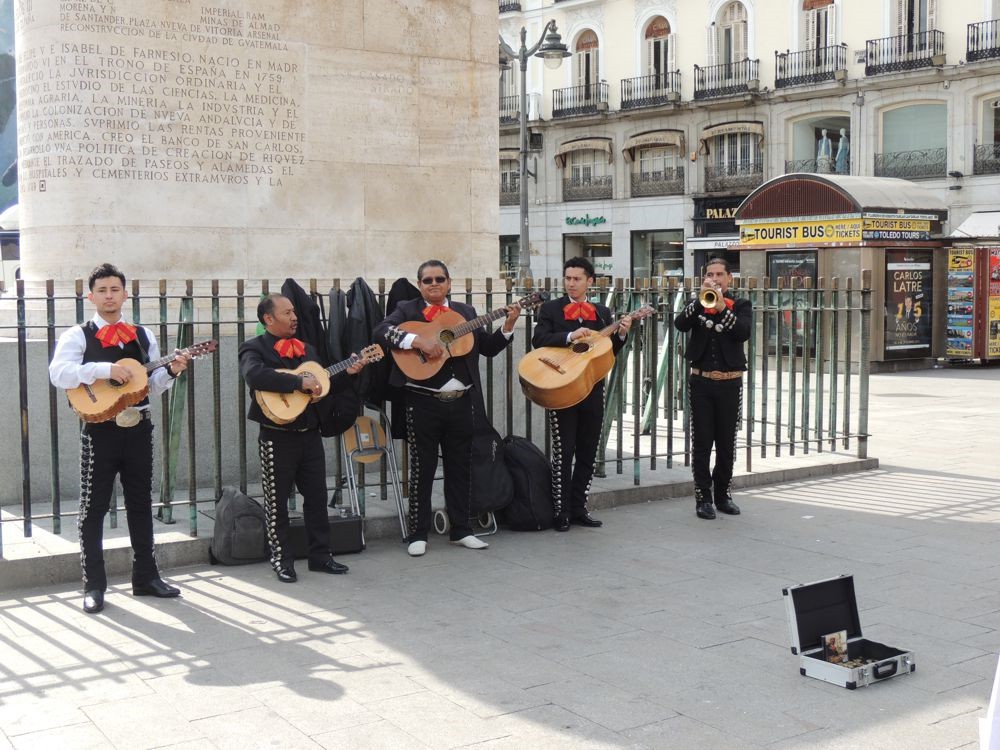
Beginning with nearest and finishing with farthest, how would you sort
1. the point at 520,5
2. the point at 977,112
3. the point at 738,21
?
the point at 977,112, the point at 738,21, the point at 520,5

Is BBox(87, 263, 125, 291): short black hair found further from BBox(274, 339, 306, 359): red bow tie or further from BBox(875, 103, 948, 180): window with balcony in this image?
BBox(875, 103, 948, 180): window with balcony

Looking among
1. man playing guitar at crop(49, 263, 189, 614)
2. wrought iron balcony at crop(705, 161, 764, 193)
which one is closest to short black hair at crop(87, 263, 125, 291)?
man playing guitar at crop(49, 263, 189, 614)

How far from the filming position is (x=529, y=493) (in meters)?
8.05

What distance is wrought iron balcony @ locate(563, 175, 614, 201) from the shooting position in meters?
40.3

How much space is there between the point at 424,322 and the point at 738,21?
32.4 meters

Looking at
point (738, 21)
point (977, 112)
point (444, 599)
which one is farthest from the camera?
point (738, 21)

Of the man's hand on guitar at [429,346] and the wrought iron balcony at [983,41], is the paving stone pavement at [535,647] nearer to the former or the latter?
the man's hand on guitar at [429,346]

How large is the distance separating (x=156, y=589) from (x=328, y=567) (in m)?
1.00

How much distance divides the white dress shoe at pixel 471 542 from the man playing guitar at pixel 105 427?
6.31 feet

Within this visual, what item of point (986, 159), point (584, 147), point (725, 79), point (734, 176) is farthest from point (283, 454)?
point (584, 147)

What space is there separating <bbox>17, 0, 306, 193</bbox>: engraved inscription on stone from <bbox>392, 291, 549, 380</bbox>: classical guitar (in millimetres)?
2507

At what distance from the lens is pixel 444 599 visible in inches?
252

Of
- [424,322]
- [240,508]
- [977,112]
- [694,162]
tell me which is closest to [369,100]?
[424,322]

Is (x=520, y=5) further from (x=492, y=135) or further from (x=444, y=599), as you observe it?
(x=444, y=599)
